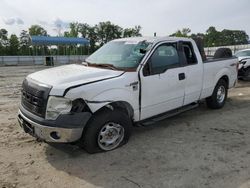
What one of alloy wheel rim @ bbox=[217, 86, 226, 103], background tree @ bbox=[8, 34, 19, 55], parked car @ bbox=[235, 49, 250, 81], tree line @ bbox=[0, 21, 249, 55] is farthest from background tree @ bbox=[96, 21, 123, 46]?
alloy wheel rim @ bbox=[217, 86, 226, 103]

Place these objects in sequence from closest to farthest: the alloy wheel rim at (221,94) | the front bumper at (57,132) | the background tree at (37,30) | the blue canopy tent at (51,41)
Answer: the front bumper at (57,132), the alloy wheel rim at (221,94), the blue canopy tent at (51,41), the background tree at (37,30)

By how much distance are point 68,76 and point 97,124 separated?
0.88 m

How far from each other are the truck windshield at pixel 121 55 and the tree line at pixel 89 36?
139ft

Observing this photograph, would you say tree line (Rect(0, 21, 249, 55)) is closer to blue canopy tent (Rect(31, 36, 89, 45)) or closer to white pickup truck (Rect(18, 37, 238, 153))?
blue canopy tent (Rect(31, 36, 89, 45))

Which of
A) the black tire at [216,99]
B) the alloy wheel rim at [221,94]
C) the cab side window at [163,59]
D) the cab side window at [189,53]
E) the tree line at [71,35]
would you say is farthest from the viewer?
the tree line at [71,35]

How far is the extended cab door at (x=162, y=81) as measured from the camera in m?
5.16

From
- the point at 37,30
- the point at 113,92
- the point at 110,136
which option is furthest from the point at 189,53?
the point at 37,30

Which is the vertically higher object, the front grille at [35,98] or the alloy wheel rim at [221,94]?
the front grille at [35,98]

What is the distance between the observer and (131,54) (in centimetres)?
542

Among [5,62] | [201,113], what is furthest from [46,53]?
[201,113]

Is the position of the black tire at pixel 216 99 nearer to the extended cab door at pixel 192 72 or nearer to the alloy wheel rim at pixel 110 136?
the extended cab door at pixel 192 72

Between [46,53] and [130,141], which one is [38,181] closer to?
[130,141]

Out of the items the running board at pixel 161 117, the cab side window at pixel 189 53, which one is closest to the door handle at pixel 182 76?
the cab side window at pixel 189 53

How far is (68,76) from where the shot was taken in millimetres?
4586
